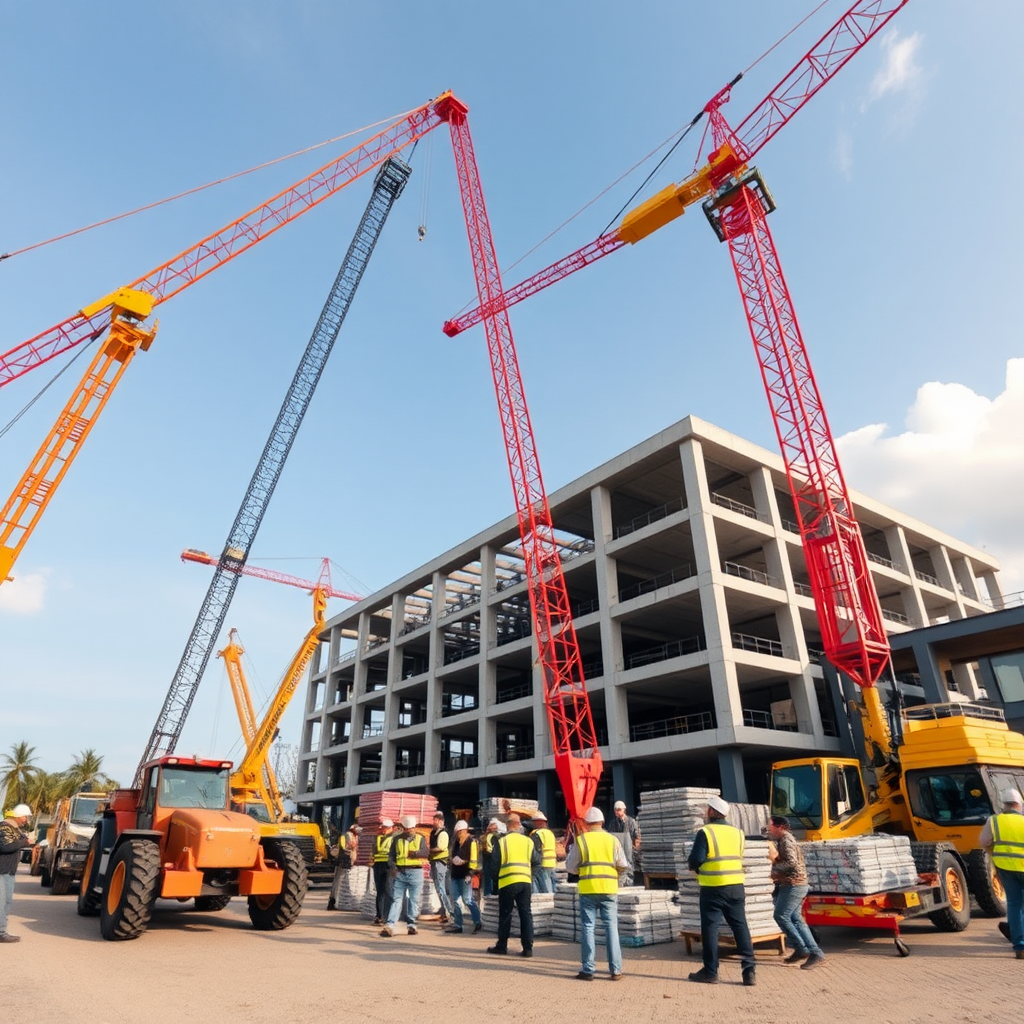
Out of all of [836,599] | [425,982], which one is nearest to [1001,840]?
[425,982]

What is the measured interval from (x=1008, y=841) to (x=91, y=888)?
1394cm

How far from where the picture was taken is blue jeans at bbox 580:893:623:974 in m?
7.96

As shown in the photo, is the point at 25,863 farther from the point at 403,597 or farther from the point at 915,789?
the point at 915,789

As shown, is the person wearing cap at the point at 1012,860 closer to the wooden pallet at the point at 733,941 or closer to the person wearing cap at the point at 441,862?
the wooden pallet at the point at 733,941

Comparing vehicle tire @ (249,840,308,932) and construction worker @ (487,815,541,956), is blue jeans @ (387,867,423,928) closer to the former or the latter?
vehicle tire @ (249,840,308,932)

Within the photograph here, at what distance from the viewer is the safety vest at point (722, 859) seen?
7.54 meters

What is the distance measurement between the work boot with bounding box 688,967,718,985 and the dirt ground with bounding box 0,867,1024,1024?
0.41 feet

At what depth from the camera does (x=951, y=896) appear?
10734mm

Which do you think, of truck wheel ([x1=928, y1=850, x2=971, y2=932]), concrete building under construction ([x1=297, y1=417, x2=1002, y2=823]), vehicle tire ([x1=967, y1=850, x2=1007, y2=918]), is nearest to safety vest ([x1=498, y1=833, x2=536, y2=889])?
truck wheel ([x1=928, y1=850, x2=971, y2=932])

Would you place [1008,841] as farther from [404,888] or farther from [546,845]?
[404,888]

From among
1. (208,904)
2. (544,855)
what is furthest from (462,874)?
(208,904)

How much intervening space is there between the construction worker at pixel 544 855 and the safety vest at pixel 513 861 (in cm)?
286

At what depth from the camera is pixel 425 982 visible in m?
7.84

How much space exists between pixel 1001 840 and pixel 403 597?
40.7 m
